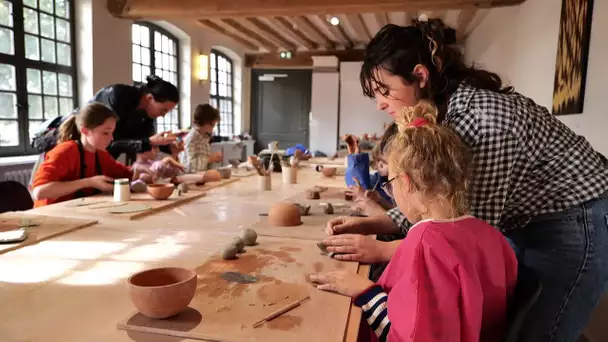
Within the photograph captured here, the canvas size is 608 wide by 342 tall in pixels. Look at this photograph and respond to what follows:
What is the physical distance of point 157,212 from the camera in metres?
1.83

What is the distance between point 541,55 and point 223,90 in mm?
5800

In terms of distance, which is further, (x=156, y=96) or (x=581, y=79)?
(x=156, y=96)

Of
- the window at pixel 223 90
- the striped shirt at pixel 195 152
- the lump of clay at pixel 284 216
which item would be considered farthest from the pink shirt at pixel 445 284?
the window at pixel 223 90

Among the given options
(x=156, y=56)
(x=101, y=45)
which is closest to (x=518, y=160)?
(x=101, y=45)

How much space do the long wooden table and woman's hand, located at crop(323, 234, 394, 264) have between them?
4 centimetres

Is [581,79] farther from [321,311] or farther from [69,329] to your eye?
[69,329]

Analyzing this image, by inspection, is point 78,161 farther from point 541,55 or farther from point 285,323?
point 541,55

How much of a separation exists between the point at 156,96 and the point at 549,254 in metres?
3.05

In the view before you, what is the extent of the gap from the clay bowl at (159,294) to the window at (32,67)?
12.9 feet

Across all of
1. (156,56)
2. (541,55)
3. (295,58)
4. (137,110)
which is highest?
(295,58)

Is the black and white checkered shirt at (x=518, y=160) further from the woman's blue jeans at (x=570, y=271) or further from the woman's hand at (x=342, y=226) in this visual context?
the woman's hand at (x=342, y=226)

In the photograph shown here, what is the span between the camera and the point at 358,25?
6750mm

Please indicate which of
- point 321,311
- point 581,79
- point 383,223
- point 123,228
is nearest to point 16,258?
point 123,228

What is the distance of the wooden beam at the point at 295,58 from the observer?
8305 millimetres
